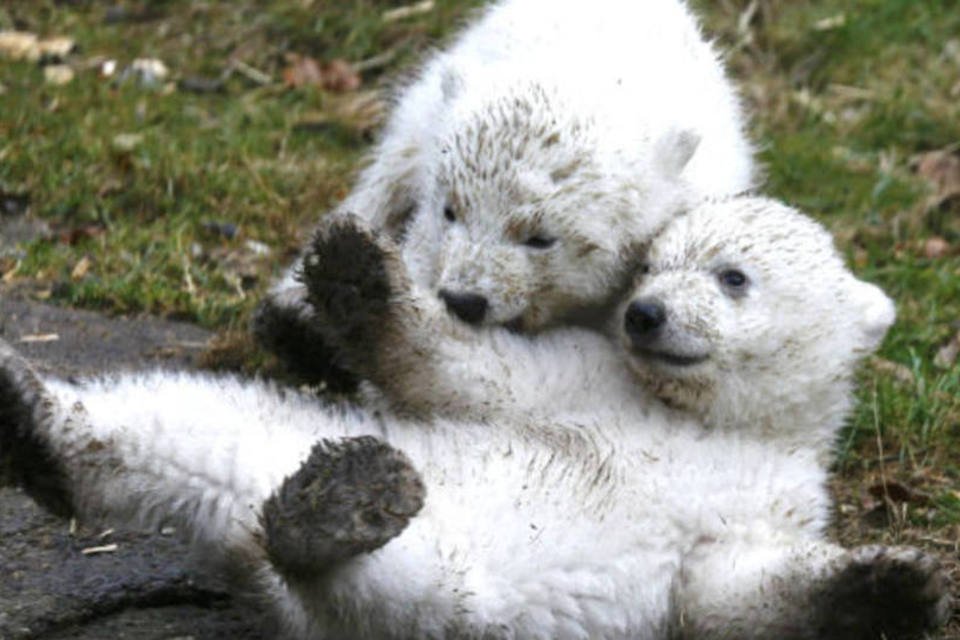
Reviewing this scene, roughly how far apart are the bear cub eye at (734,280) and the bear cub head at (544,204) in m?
0.33

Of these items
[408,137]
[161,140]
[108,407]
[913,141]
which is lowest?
[913,141]

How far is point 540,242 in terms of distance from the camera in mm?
4504

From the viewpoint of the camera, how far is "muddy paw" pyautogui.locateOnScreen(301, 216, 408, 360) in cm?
396

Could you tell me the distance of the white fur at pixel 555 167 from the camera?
4480mm

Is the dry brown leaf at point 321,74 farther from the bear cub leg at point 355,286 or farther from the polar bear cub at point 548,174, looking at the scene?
the bear cub leg at point 355,286

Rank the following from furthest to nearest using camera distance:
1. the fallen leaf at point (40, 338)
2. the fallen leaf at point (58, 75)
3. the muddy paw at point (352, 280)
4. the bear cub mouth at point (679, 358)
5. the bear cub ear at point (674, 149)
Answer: the fallen leaf at point (58, 75)
the fallen leaf at point (40, 338)
the bear cub ear at point (674, 149)
the bear cub mouth at point (679, 358)
the muddy paw at point (352, 280)

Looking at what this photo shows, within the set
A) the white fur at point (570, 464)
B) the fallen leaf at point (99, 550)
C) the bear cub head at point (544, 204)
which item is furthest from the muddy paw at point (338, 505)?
the fallen leaf at point (99, 550)

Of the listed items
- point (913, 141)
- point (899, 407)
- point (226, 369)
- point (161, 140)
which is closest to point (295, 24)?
point (161, 140)

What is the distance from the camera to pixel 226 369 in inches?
222

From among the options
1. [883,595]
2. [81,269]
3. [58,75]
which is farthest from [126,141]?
[883,595]

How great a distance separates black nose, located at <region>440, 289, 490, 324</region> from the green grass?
4.83ft

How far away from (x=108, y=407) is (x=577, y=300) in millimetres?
1324

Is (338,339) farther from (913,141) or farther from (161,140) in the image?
(913,141)

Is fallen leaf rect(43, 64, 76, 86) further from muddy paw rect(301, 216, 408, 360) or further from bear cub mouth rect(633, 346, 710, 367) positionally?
bear cub mouth rect(633, 346, 710, 367)
